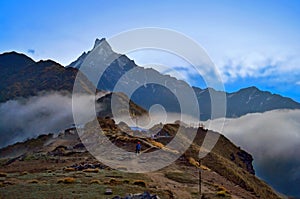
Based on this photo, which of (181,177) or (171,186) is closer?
(171,186)

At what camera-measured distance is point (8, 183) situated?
122 ft

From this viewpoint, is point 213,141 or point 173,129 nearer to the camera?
point 173,129

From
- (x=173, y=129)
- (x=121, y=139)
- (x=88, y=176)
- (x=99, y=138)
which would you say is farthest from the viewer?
(x=173, y=129)

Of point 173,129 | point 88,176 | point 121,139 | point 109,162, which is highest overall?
point 173,129

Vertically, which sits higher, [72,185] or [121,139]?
[121,139]

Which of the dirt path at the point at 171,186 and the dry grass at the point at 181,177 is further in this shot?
the dry grass at the point at 181,177

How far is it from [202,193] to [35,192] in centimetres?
1701

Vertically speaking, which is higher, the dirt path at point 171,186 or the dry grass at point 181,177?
the dry grass at point 181,177

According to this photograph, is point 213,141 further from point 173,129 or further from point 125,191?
point 125,191

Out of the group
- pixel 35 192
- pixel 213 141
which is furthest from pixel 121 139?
pixel 213 141

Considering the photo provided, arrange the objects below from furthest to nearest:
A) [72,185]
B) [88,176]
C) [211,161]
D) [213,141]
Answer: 1. [213,141]
2. [211,161]
3. [88,176]
4. [72,185]

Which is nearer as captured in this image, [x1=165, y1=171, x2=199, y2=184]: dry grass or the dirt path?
the dirt path

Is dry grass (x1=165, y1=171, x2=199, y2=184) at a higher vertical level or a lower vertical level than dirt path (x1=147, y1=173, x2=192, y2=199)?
higher

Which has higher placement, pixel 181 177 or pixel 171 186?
pixel 181 177
